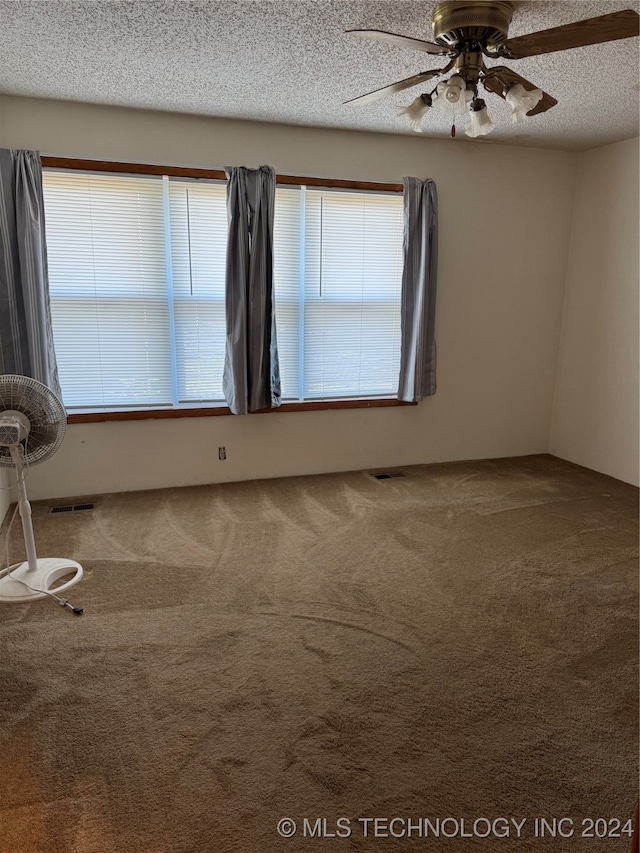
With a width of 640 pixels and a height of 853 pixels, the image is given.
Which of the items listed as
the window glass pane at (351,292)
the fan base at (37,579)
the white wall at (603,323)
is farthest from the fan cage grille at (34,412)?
the white wall at (603,323)

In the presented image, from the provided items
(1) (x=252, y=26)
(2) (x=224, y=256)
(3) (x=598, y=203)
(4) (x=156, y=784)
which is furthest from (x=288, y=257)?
(4) (x=156, y=784)

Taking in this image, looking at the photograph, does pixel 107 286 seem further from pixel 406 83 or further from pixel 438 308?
pixel 438 308

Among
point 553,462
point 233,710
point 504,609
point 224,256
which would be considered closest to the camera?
point 233,710

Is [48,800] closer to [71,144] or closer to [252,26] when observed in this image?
[252,26]

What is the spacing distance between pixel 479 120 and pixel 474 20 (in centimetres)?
34

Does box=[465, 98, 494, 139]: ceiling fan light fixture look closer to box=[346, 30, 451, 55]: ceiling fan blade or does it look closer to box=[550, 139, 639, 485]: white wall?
box=[346, 30, 451, 55]: ceiling fan blade

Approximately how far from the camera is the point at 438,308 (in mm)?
4516

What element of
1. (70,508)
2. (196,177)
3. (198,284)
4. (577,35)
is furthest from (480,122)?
(70,508)

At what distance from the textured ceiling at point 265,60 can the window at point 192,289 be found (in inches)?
21.7

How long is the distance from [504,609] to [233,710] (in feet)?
4.41

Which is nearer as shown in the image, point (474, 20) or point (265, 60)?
point (474, 20)

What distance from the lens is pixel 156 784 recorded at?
1.65 meters

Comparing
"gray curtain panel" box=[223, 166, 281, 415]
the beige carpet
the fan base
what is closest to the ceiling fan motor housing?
"gray curtain panel" box=[223, 166, 281, 415]

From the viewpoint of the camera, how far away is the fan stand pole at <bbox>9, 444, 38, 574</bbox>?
260cm
